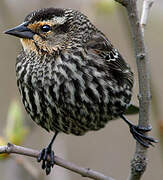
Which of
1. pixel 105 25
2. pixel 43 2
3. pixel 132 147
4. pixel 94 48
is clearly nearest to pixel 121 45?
pixel 105 25

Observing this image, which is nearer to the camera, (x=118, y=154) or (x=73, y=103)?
(x=73, y=103)

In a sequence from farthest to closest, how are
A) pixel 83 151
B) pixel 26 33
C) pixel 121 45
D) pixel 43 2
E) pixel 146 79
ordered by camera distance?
pixel 121 45, pixel 83 151, pixel 43 2, pixel 26 33, pixel 146 79

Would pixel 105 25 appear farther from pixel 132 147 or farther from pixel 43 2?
pixel 43 2

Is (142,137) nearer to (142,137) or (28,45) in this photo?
(142,137)

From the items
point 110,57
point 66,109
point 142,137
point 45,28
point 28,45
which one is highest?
point 45,28

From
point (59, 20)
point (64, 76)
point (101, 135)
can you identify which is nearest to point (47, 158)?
point (64, 76)

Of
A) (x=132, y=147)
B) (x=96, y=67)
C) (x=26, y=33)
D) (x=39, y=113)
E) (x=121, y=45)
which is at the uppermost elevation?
(x=26, y=33)
